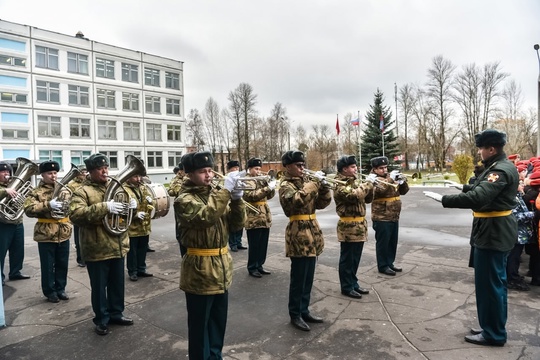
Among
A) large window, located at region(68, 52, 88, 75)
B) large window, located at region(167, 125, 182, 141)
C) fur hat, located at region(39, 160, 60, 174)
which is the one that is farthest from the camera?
large window, located at region(167, 125, 182, 141)

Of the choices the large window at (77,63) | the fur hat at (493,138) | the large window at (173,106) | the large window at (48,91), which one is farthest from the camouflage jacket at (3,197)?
the large window at (173,106)

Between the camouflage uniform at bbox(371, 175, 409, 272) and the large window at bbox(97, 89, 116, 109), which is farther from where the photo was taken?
the large window at bbox(97, 89, 116, 109)

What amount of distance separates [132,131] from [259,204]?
37.9m

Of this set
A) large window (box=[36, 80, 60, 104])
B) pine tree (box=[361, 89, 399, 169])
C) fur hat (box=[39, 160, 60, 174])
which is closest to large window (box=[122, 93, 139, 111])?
large window (box=[36, 80, 60, 104])

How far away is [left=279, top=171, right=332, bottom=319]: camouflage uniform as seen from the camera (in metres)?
4.50

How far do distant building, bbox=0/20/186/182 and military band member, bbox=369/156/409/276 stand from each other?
2737 cm

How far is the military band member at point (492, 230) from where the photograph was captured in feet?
12.8

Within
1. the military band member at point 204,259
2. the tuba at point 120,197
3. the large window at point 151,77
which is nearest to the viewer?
the military band member at point 204,259

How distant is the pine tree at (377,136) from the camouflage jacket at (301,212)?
33.9 m

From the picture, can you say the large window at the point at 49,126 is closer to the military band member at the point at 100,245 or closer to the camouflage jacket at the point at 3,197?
the camouflage jacket at the point at 3,197

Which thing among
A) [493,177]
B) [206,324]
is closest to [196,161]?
[206,324]

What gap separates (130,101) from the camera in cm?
4094

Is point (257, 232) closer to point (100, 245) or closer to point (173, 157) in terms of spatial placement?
point (100, 245)

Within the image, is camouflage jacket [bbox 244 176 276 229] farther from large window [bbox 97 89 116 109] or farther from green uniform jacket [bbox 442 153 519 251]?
large window [bbox 97 89 116 109]
